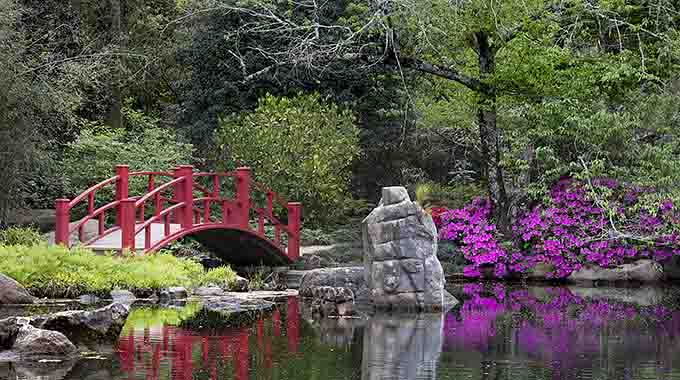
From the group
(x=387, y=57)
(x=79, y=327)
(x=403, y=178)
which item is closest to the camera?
(x=79, y=327)

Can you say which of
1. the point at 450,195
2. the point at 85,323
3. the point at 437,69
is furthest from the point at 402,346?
the point at 450,195

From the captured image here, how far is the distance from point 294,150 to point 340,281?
25.5 ft

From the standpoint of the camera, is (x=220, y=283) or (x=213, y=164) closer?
(x=220, y=283)

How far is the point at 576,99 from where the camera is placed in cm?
1984

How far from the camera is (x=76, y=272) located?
14742 millimetres

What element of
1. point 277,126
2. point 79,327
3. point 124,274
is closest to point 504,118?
point 277,126

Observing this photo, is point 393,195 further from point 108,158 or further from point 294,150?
point 108,158

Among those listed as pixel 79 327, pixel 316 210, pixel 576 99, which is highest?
pixel 576 99

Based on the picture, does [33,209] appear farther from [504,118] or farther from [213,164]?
[504,118]

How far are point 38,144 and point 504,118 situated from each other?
8.44m

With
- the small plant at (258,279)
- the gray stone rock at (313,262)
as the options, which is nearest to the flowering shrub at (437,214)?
the gray stone rock at (313,262)

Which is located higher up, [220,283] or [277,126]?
[277,126]

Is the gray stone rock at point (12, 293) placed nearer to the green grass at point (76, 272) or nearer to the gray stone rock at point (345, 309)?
the green grass at point (76, 272)

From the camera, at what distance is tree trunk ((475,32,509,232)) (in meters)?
21.0
